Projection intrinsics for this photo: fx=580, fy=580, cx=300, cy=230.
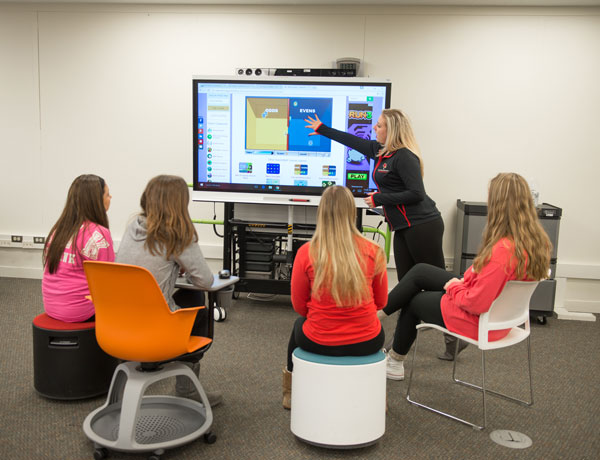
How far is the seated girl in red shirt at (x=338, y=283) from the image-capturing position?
2.28 meters

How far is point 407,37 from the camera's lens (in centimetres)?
493

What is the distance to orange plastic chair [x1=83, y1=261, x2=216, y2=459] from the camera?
218cm

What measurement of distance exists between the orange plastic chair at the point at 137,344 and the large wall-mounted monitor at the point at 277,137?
205 centimetres

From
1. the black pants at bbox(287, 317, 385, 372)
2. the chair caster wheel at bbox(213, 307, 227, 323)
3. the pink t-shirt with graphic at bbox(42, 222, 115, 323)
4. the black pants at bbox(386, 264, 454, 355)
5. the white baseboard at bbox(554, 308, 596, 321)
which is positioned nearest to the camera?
the black pants at bbox(287, 317, 385, 372)

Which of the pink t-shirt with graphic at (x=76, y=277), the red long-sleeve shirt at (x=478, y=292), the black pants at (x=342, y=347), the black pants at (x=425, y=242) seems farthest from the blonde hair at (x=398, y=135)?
the pink t-shirt with graphic at (x=76, y=277)

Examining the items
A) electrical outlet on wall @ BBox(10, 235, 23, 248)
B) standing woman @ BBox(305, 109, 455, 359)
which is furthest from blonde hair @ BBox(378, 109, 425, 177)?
electrical outlet on wall @ BBox(10, 235, 23, 248)

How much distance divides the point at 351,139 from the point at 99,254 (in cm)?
189

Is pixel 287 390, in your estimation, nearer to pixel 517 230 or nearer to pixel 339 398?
pixel 339 398

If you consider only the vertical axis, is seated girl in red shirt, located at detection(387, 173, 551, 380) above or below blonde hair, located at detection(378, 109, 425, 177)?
below

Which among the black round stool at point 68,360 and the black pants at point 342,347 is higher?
the black pants at point 342,347

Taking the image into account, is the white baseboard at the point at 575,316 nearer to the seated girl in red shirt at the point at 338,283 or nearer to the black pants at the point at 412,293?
the black pants at the point at 412,293

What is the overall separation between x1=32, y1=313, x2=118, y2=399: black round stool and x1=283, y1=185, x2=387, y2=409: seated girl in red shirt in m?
1.05

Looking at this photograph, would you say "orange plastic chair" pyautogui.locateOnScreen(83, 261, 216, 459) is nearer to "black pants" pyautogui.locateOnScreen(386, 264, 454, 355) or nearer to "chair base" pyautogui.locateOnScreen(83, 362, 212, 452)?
"chair base" pyautogui.locateOnScreen(83, 362, 212, 452)

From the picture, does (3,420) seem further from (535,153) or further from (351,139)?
(535,153)
